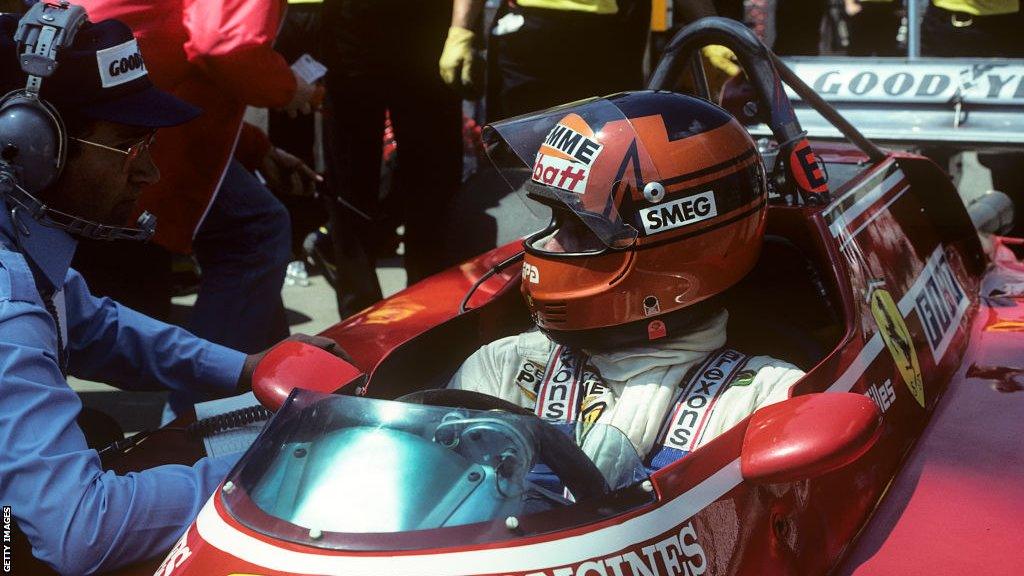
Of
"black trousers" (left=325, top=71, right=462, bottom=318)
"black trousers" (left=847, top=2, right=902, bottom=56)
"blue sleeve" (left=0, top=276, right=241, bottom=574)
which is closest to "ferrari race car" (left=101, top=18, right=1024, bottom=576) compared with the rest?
"blue sleeve" (left=0, top=276, right=241, bottom=574)

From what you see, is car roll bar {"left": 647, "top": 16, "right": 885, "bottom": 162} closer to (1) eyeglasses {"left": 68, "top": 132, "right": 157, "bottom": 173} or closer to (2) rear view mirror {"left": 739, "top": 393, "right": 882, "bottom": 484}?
(2) rear view mirror {"left": 739, "top": 393, "right": 882, "bottom": 484}

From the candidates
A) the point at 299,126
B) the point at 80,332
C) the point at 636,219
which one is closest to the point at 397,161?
the point at 299,126

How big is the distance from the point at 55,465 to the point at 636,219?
45.1 inches

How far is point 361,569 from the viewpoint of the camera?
1.64 meters

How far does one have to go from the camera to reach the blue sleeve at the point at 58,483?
72.1 inches

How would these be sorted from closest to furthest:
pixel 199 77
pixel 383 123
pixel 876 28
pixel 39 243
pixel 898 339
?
pixel 39 243 < pixel 898 339 < pixel 199 77 < pixel 383 123 < pixel 876 28

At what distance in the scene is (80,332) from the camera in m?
2.67

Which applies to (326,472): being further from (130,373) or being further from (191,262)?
(191,262)

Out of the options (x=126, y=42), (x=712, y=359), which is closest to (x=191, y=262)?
(x=126, y=42)

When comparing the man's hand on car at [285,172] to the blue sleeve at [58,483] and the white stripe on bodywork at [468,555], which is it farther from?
the white stripe on bodywork at [468,555]

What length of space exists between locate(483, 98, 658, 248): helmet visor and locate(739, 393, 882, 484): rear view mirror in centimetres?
61

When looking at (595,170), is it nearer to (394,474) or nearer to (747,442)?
(747,442)

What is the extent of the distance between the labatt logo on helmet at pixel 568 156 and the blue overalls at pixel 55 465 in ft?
2.74

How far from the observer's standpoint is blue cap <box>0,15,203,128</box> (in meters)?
2.22
